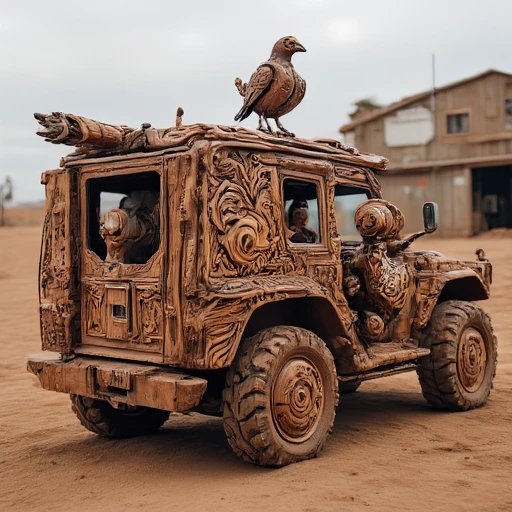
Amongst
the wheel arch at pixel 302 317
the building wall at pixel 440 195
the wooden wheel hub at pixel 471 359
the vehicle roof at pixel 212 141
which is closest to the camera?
the vehicle roof at pixel 212 141

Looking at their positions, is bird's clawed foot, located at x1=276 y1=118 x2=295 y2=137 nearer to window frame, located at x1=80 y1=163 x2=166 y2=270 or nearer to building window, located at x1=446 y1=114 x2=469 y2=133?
window frame, located at x1=80 y1=163 x2=166 y2=270

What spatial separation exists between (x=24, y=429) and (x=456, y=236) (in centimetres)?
1939

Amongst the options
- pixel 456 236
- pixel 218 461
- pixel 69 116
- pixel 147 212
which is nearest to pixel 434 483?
pixel 218 461

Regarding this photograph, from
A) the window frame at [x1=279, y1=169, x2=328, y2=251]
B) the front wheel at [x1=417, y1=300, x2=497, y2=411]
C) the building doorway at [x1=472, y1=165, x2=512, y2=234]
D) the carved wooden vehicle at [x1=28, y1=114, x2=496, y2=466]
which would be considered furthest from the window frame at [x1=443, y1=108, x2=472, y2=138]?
the window frame at [x1=279, y1=169, x2=328, y2=251]

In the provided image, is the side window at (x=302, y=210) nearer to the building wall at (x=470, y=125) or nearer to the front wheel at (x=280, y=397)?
the front wheel at (x=280, y=397)

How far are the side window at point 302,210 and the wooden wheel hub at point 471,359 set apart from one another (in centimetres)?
196

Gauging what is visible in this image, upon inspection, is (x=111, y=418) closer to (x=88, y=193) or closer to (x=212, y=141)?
(x=88, y=193)

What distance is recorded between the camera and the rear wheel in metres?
6.05

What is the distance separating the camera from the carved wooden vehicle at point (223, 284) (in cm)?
489

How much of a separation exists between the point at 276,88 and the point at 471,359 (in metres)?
3.19

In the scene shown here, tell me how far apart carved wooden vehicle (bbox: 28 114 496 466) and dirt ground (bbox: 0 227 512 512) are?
1.05 ft

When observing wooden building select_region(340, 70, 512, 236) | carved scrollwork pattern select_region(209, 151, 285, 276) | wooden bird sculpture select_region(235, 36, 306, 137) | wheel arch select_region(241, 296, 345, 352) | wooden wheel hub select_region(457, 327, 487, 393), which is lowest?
wooden wheel hub select_region(457, 327, 487, 393)

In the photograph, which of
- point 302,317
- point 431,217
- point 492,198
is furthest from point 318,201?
point 492,198

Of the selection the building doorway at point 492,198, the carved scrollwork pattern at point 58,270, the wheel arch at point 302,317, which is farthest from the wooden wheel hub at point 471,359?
the building doorway at point 492,198
